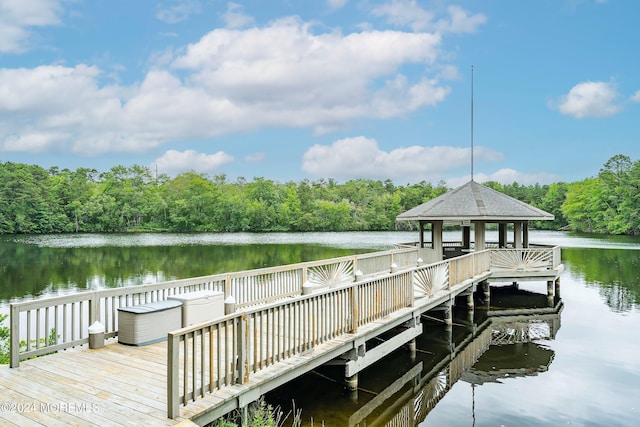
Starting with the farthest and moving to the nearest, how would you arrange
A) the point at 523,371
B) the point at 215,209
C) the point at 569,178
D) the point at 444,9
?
the point at 569,178 → the point at 215,209 → the point at 444,9 → the point at 523,371

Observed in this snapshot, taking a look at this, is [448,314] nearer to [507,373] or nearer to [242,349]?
[507,373]

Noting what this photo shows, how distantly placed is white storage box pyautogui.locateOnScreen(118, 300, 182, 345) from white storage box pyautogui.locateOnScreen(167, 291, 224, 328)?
0.11m

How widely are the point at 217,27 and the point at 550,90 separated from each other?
169 ft

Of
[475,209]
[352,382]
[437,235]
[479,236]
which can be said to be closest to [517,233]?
[479,236]

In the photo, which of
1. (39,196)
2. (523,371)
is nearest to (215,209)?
(39,196)

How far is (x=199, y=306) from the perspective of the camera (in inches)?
261

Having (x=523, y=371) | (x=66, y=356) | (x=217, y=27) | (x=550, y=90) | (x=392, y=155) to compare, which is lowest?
(x=523, y=371)

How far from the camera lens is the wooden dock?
406 centimetres

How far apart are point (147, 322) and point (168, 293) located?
1567 mm

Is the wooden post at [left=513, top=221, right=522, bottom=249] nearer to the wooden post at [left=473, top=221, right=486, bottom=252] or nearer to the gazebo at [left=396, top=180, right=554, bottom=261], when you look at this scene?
the gazebo at [left=396, top=180, right=554, bottom=261]

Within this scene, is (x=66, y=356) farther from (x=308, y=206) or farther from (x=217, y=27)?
(x=308, y=206)

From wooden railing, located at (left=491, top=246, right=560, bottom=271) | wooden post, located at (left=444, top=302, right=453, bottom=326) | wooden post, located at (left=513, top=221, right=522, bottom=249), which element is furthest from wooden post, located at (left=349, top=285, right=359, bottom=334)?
wooden post, located at (left=513, top=221, right=522, bottom=249)

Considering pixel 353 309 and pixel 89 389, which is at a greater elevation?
pixel 353 309

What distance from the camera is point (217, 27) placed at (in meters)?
64.0
